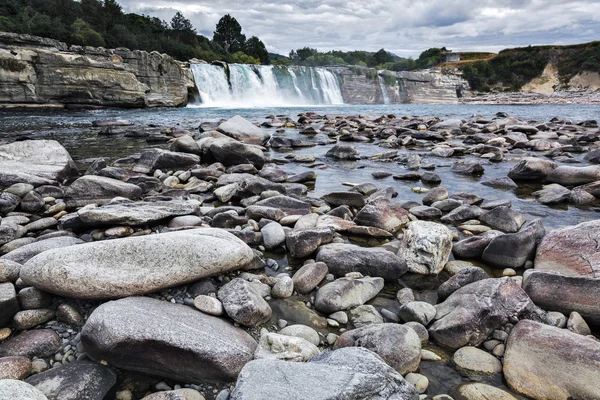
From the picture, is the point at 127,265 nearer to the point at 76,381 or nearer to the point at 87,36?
the point at 76,381

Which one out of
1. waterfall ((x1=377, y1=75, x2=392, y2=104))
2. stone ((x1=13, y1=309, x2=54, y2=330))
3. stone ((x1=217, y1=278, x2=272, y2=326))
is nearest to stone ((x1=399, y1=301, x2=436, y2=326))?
stone ((x1=217, y1=278, x2=272, y2=326))

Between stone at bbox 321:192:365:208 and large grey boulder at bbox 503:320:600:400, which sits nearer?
large grey boulder at bbox 503:320:600:400

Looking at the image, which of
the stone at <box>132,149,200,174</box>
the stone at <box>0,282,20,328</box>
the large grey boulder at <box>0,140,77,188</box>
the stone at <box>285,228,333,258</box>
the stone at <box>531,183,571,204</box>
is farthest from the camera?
the stone at <box>132,149,200,174</box>

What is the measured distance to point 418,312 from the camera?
3223 millimetres

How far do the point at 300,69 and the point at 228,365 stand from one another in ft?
141

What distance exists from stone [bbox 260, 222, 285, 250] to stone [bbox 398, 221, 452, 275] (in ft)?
4.84

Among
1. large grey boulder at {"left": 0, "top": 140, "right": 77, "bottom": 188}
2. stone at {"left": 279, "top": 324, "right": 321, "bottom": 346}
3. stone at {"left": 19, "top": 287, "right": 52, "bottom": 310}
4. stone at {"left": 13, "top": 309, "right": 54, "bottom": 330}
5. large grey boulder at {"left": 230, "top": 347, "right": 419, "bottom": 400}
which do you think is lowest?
stone at {"left": 279, "top": 324, "right": 321, "bottom": 346}

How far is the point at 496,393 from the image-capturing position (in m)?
2.48

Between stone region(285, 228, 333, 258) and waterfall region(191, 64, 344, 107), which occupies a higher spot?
waterfall region(191, 64, 344, 107)

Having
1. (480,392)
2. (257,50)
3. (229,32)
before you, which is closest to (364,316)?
(480,392)

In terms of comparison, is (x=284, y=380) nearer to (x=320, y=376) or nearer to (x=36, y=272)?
(x=320, y=376)

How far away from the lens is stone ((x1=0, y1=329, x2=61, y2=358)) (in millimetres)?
2709

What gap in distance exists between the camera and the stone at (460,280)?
362 centimetres

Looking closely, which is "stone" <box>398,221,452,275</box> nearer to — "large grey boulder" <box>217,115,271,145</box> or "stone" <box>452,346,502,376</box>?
"stone" <box>452,346,502,376</box>
